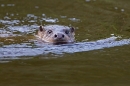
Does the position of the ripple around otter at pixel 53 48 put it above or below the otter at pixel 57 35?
below

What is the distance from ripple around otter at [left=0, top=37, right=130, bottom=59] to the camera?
Result: 6.54 m

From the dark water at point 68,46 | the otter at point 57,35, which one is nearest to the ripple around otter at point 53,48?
the dark water at point 68,46

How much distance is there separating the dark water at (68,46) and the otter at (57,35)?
0.61 feet

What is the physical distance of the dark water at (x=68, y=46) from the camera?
4766 mm

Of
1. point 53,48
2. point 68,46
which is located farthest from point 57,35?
point 53,48

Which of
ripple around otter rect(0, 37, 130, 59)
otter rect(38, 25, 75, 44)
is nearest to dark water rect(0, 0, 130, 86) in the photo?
ripple around otter rect(0, 37, 130, 59)

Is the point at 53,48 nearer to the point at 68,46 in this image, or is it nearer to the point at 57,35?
the point at 68,46

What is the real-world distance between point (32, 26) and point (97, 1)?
390cm

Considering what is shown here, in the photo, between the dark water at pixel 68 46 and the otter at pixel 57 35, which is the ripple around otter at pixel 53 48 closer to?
the dark water at pixel 68 46

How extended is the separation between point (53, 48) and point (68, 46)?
0.40 metres

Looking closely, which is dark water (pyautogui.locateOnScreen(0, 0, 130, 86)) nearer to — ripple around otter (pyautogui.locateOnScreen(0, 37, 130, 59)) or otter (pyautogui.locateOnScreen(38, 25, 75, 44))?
ripple around otter (pyautogui.locateOnScreen(0, 37, 130, 59))

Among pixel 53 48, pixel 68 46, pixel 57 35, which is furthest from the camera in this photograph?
pixel 57 35

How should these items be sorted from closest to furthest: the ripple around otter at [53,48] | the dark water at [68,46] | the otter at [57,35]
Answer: the dark water at [68,46], the ripple around otter at [53,48], the otter at [57,35]

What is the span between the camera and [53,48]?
283 inches
